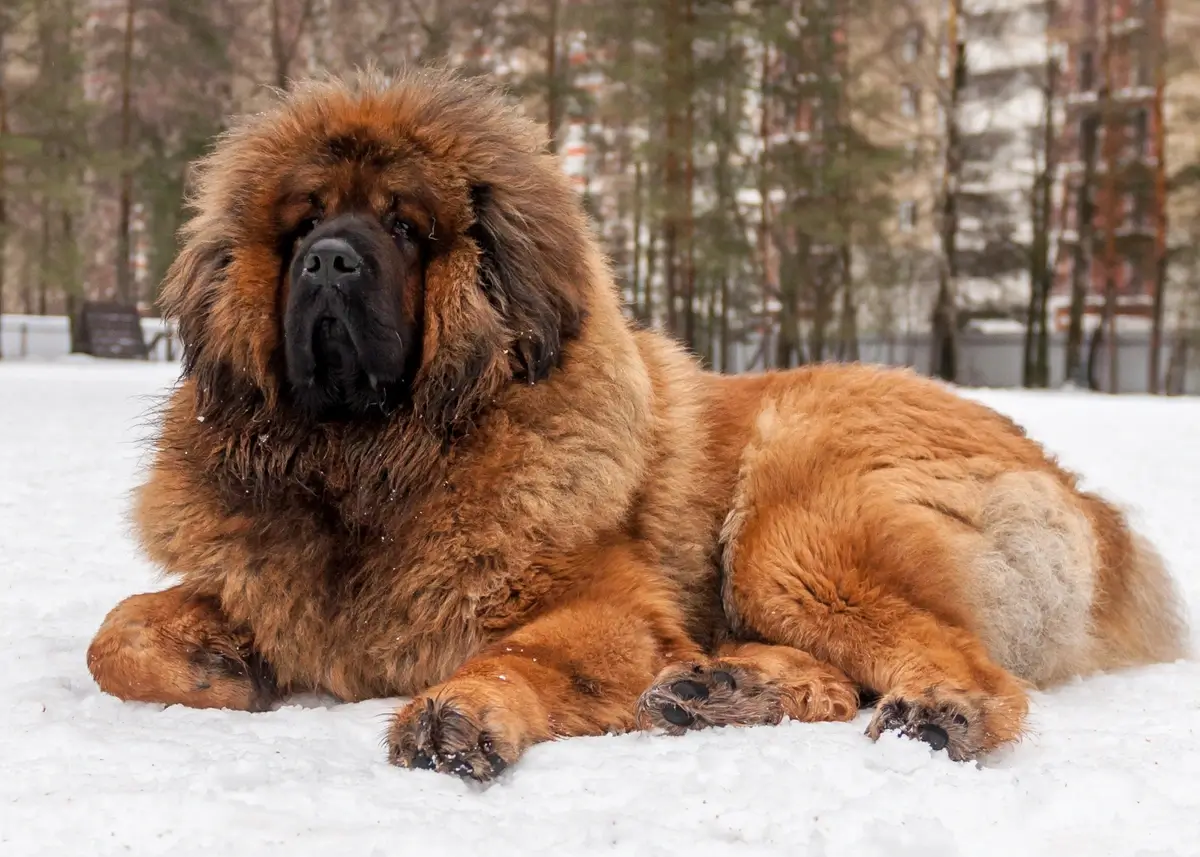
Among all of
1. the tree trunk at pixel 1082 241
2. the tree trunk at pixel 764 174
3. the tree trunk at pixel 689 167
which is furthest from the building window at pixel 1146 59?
the tree trunk at pixel 689 167

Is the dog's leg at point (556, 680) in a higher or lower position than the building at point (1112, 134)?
lower

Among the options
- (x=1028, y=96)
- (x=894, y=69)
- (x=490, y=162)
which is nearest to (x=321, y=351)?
(x=490, y=162)

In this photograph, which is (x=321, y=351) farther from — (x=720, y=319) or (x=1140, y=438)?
(x=720, y=319)

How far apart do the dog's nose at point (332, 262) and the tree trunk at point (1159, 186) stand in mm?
25235

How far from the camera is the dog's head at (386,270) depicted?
10.6ft

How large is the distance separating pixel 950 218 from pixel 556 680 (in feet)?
74.9

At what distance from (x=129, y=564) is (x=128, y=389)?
11.9 metres

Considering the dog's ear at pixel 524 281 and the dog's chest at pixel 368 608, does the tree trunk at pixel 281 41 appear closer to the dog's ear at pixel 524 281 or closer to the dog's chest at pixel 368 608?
the dog's ear at pixel 524 281

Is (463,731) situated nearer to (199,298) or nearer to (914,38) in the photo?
(199,298)

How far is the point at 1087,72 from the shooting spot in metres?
27.2

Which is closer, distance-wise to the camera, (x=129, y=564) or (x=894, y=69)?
(x=129, y=564)

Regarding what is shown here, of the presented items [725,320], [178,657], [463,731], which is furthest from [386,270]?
[725,320]

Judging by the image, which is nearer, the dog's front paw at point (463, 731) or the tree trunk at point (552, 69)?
the dog's front paw at point (463, 731)

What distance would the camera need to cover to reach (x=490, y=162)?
11.2ft
